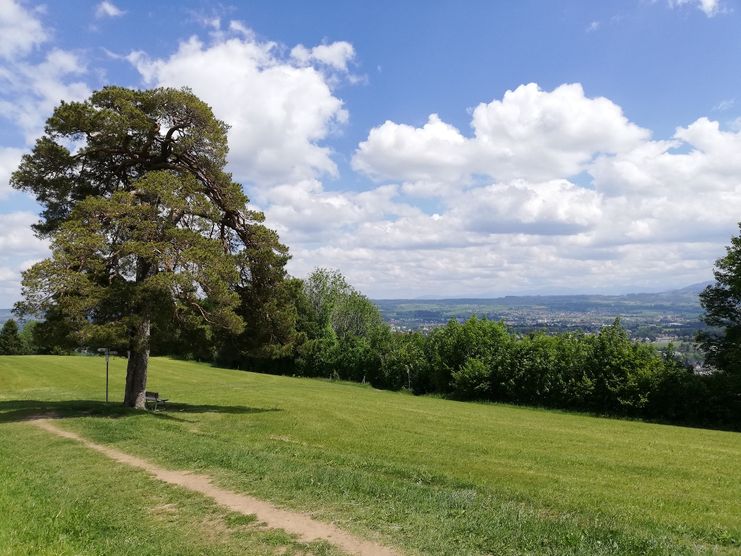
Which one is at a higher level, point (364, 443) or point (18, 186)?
point (18, 186)

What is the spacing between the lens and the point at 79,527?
7465 millimetres

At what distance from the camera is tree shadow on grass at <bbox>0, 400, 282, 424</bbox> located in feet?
62.8

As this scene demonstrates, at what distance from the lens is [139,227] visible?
17172 millimetres

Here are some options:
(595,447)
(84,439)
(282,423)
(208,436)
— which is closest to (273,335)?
(282,423)

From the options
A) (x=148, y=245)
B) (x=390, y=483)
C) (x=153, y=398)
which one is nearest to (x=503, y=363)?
(x=153, y=398)

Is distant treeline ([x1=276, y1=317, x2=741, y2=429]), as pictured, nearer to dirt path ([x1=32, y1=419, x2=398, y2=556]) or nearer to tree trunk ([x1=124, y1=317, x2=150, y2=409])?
tree trunk ([x1=124, y1=317, x2=150, y2=409])

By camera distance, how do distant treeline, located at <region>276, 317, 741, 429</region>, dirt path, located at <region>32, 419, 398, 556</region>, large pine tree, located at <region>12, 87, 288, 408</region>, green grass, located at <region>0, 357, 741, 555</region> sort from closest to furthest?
dirt path, located at <region>32, 419, 398, 556</region> < green grass, located at <region>0, 357, 741, 555</region> < large pine tree, located at <region>12, 87, 288, 408</region> < distant treeline, located at <region>276, 317, 741, 429</region>

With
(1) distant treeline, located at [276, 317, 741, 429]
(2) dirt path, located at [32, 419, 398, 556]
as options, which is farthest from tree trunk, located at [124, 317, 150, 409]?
(2) dirt path, located at [32, 419, 398, 556]

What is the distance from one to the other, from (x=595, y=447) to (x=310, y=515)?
1238 centimetres

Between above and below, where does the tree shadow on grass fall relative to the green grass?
below

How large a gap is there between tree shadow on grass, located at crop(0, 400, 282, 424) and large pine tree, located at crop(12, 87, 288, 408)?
127cm

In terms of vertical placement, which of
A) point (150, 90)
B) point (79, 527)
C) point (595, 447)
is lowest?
point (595, 447)

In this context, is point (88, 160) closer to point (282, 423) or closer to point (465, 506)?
point (282, 423)

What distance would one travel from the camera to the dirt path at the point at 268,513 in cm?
684
